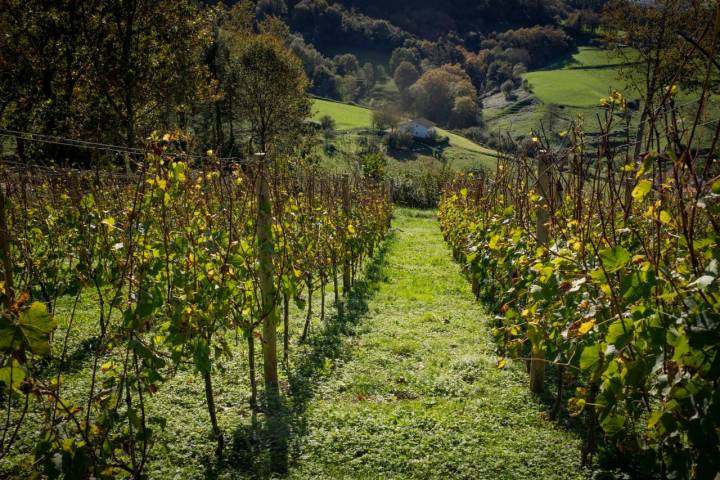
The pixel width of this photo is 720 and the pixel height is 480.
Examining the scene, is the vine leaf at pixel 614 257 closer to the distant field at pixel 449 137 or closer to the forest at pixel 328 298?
the forest at pixel 328 298

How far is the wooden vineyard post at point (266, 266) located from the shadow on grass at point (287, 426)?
0.29 m

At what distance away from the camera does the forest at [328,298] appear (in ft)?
7.16

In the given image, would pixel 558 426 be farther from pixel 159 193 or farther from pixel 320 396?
pixel 159 193

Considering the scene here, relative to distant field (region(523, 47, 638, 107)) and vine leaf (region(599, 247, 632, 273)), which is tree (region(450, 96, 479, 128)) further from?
vine leaf (region(599, 247, 632, 273))

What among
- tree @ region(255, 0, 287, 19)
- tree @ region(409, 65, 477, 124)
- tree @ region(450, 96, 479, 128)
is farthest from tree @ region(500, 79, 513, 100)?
tree @ region(255, 0, 287, 19)

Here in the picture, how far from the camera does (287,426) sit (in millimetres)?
4258

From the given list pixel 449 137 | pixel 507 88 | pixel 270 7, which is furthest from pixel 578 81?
pixel 270 7

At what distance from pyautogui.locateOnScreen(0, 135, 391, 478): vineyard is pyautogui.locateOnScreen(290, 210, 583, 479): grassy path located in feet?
1.95

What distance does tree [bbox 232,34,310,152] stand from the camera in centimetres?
2973

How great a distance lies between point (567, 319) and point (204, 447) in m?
2.88

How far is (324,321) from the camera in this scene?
7.46m

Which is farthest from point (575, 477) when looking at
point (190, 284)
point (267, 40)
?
point (267, 40)

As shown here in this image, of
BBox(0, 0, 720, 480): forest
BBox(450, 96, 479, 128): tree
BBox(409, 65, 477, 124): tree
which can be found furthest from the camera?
BBox(409, 65, 477, 124): tree

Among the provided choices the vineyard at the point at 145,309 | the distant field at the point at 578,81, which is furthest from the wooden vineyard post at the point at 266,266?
the distant field at the point at 578,81
